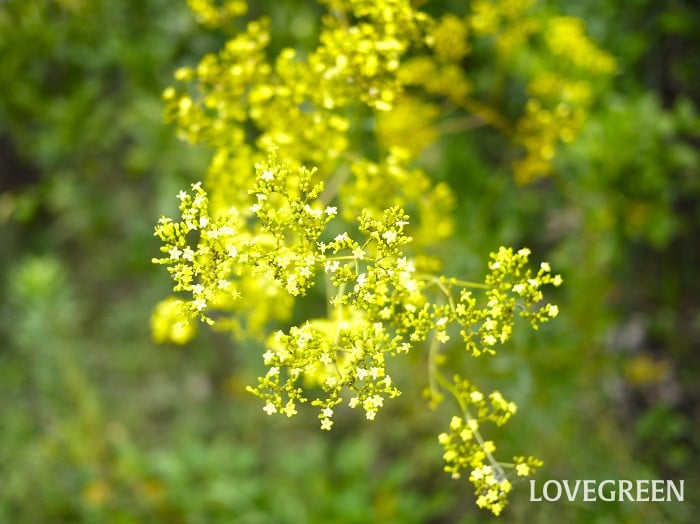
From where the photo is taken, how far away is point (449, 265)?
2.28m

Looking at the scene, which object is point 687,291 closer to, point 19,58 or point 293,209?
point 293,209

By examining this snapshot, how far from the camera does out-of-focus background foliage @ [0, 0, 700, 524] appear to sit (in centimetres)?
213

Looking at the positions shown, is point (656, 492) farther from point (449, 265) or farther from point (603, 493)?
point (449, 265)

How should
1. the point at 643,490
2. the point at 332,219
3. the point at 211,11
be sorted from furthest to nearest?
the point at 643,490 < the point at 211,11 < the point at 332,219

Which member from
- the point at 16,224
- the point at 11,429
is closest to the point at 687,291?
the point at 11,429

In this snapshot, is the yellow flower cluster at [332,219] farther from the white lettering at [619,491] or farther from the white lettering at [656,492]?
the white lettering at [656,492]

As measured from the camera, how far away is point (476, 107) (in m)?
2.22

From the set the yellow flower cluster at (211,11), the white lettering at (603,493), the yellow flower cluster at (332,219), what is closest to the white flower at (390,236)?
the yellow flower cluster at (332,219)

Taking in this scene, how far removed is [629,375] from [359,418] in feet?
4.15

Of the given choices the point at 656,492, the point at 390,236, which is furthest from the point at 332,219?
the point at 656,492

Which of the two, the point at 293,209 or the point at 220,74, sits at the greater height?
the point at 220,74

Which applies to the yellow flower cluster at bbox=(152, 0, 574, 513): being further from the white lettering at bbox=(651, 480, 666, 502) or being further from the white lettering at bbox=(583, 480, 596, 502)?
the white lettering at bbox=(651, 480, 666, 502)

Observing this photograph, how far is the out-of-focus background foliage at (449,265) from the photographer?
2.13m

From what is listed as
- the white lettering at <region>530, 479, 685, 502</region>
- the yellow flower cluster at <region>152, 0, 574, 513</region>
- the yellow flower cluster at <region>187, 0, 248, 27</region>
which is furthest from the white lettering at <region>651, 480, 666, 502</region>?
the yellow flower cluster at <region>187, 0, 248, 27</region>
